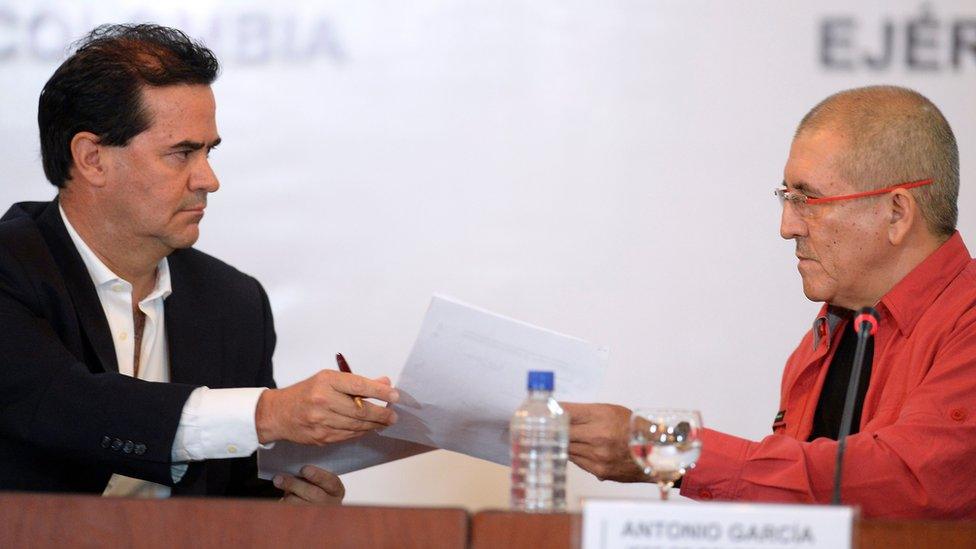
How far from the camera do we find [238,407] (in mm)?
2277

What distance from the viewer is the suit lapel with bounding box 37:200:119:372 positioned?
99.7 inches

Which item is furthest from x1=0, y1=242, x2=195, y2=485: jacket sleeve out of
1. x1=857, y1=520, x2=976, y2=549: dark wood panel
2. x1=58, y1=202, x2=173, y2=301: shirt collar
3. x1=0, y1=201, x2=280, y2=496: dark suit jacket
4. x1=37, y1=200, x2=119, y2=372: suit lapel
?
x1=857, y1=520, x2=976, y2=549: dark wood panel

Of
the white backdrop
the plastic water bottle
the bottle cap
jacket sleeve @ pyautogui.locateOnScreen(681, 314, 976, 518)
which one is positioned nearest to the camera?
the bottle cap

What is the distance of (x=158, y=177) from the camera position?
2707 mm

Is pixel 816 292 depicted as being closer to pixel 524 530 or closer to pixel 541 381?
pixel 541 381

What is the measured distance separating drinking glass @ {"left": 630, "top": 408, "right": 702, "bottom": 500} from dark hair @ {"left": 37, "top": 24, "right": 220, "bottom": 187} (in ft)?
4.51

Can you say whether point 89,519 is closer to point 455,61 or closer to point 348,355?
point 348,355

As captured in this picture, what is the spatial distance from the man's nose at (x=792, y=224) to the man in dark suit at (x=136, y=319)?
0.92 m

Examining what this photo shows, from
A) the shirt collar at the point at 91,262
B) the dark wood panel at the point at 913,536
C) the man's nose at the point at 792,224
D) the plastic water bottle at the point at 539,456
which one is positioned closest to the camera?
the dark wood panel at the point at 913,536

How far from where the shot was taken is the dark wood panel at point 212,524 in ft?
5.54

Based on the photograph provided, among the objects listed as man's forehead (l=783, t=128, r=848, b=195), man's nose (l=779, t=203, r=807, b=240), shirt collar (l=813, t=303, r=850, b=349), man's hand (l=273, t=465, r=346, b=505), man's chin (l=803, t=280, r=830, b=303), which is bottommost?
man's hand (l=273, t=465, r=346, b=505)

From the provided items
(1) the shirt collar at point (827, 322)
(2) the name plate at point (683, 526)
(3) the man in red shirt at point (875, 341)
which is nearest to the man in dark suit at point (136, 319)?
(3) the man in red shirt at point (875, 341)

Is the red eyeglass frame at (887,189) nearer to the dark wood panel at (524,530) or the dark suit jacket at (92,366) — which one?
the dark wood panel at (524,530)

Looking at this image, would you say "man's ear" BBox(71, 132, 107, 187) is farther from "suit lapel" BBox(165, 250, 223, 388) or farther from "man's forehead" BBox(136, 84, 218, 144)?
"suit lapel" BBox(165, 250, 223, 388)
